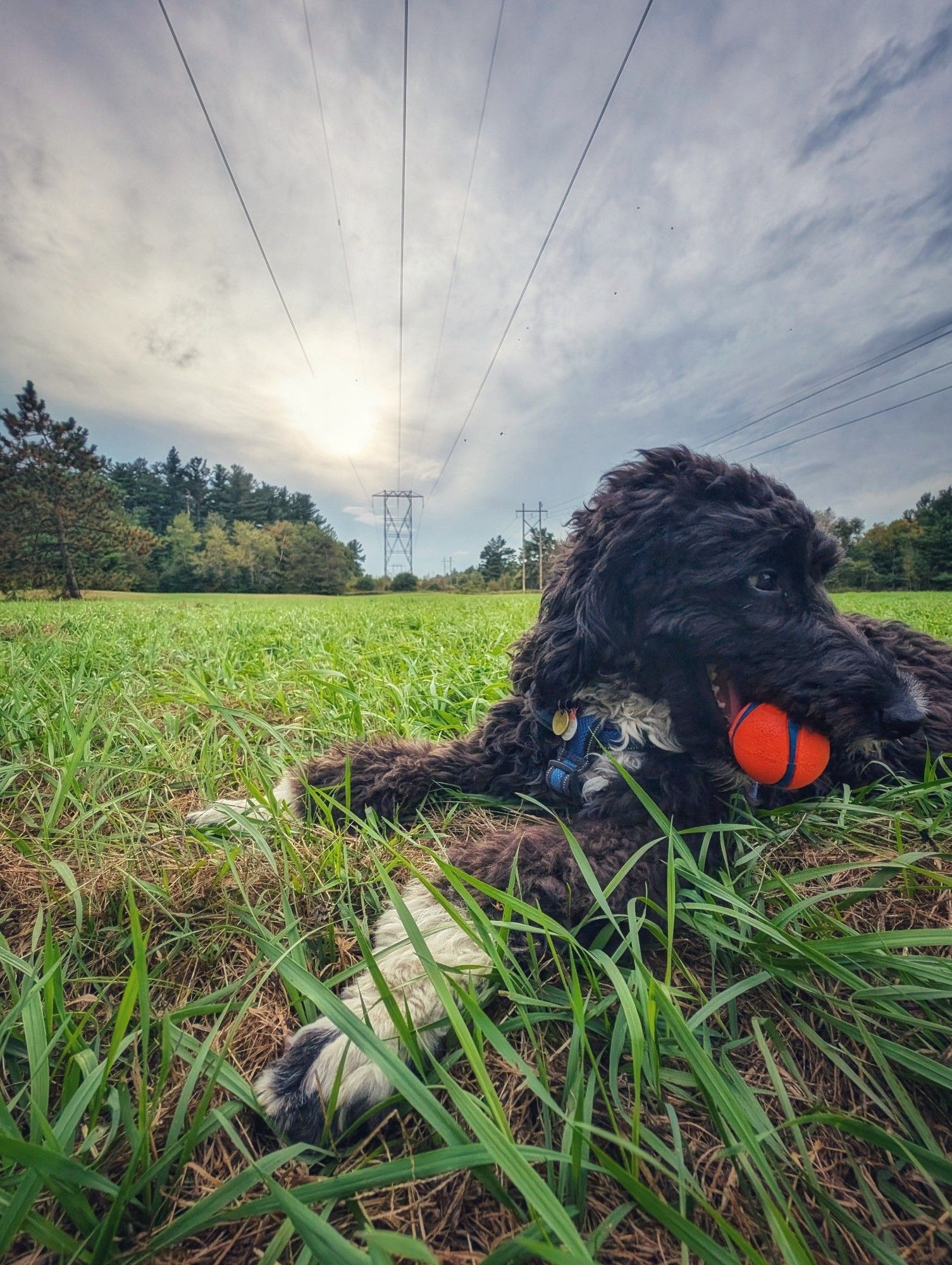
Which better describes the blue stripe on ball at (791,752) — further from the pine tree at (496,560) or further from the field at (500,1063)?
the pine tree at (496,560)

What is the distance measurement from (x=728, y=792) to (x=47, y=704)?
3.33 m

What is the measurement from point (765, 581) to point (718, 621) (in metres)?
0.25

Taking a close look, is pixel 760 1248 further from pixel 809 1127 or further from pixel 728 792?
pixel 728 792

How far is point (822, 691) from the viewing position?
1.64 metres

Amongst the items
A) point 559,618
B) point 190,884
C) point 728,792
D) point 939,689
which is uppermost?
point 559,618

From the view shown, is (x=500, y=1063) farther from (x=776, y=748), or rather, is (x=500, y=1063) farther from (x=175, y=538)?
(x=175, y=538)

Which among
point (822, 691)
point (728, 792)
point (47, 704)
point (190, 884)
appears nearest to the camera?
point (190, 884)

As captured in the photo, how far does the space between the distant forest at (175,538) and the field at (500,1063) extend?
1.49 meters

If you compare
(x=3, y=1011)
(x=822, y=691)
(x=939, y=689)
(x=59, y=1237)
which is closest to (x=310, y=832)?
(x=3, y=1011)

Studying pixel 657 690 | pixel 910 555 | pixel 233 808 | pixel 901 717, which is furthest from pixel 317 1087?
pixel 910 555

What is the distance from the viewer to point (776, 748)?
156 cm

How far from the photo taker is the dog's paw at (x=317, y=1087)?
90cm

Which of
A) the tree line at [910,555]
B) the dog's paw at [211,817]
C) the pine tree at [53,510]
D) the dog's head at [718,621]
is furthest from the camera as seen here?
the tree line at [910,555]

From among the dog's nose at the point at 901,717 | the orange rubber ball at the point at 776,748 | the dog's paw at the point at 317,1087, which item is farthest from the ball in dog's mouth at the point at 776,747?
the dog's paw at the point at 317,1087
